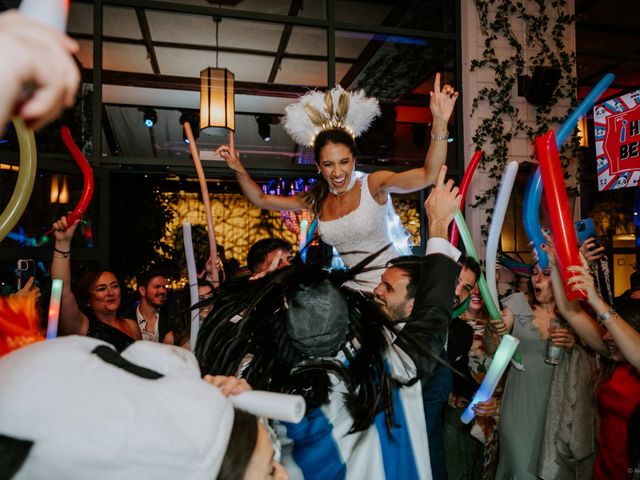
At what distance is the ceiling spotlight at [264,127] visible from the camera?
23.4 feet

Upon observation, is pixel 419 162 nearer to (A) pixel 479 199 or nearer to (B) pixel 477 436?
(A) pixel 479 199

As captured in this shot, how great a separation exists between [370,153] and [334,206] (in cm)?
230

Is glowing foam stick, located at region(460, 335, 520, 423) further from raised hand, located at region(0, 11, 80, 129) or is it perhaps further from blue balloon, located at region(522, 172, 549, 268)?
raised hand, located at region(0, 11, 80, 129)

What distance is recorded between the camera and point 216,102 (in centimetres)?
464

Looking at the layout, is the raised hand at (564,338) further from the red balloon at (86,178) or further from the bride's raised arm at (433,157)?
the red balloon at (86,178)

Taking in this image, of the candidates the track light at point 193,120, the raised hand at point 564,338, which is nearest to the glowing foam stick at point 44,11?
the raised hand at point 564,338

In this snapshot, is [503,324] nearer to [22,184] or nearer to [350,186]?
[350,186]

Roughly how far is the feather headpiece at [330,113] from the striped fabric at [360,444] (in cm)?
222

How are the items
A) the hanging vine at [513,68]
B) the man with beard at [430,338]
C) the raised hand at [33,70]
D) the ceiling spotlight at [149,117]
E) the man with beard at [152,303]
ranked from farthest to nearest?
the ceiling spotlight at [149,117] → the hanging vine at [513,68] → the man with beard at [152,303] → the man with beard at [430,338] → the raised hand at [33,70]

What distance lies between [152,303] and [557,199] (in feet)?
9.16

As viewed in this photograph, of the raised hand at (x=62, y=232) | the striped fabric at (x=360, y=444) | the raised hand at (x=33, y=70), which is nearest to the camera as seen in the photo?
the raised hand at (x=33, y=70)

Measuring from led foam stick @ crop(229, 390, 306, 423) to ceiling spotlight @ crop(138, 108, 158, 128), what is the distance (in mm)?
6396

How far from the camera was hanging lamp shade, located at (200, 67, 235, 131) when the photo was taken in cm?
457

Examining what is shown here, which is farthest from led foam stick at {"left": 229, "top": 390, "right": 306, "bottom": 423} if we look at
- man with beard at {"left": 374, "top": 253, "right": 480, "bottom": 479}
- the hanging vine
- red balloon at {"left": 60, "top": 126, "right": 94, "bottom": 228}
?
the hanging vine
